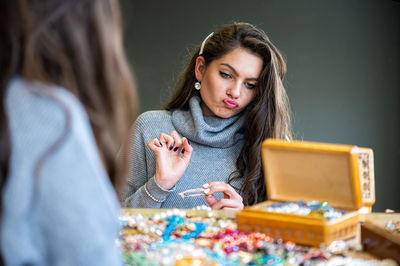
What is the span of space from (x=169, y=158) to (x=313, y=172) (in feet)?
2.61

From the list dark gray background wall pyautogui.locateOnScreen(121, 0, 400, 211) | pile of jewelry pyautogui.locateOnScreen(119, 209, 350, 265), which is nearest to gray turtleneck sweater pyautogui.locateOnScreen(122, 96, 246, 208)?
pile of jewelry pyautogui.locateOnScreen(119, 209, 350, 265)

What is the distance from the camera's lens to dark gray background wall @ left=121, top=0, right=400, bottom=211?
4.27 meters

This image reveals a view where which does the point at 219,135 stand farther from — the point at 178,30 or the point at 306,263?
the point at 178,30

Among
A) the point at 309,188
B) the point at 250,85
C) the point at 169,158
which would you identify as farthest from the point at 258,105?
the point at 309,188

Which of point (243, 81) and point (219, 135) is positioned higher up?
point (243, 81)

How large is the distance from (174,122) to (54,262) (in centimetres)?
148

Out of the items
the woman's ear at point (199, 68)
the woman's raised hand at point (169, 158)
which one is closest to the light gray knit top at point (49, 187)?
the woman's raised hand at point (169, 158)

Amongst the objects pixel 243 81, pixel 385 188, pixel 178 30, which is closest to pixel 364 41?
pixel 385 188

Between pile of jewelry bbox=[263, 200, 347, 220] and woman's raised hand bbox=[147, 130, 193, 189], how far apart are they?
2.12ft

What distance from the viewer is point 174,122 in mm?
2092

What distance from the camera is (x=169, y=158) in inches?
72.4

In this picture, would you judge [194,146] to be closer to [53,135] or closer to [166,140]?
[166,140]

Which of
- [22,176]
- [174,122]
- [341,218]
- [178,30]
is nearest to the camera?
[22,176]

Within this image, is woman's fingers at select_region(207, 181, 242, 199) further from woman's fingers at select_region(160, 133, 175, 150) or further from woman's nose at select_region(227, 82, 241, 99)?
woman's nose at select_region(227, 82, 241, 99)
